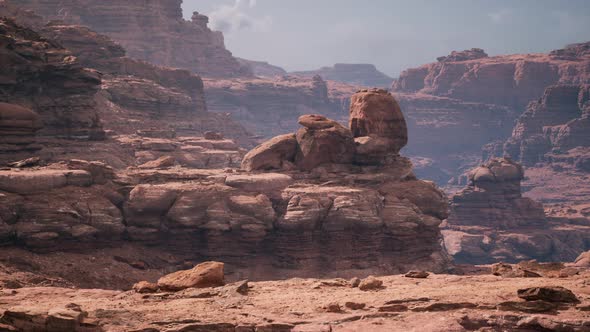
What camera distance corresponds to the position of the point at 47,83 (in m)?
49.7

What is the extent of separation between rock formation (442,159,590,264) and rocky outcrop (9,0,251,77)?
56.7 metres

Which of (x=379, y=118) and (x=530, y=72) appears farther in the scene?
(x=530, y=72)

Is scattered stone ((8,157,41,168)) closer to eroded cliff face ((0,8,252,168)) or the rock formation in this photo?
eroded cliff face ((0,8,252,168))

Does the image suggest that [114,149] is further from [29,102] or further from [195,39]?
[195,39]

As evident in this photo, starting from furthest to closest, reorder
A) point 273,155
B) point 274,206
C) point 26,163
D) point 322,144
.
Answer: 1. point 273,155
2. point 322,144
3. point 274,206
4. point 26,163

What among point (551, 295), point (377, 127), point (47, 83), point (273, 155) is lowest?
point (551, 295)

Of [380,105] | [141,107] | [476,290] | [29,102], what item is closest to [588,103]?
[141,107]

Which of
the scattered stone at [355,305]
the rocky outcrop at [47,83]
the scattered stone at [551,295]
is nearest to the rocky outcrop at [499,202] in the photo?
the rocky outcrop at [47,83]

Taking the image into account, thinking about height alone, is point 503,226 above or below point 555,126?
below

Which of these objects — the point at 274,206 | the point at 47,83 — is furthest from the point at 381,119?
the point at 47,83

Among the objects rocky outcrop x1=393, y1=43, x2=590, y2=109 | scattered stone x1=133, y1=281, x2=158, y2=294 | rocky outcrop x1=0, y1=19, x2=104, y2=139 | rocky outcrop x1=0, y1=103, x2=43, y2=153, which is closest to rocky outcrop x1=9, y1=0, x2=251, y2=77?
rocky outcrop x1=0, y1=19, x2=104, y2=139

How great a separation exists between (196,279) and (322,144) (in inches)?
1005

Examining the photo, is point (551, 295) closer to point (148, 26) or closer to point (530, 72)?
point (148, 26)

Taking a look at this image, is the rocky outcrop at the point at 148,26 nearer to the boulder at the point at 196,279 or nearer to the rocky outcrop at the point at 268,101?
the rocky outcrop at the point at 268,101
